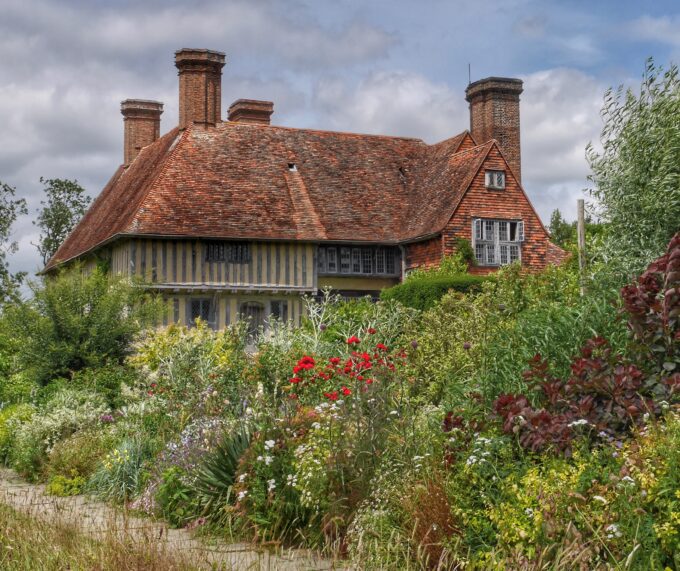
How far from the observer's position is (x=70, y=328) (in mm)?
16016

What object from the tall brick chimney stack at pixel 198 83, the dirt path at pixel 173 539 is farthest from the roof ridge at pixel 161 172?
the dirt path at pixel 173 539

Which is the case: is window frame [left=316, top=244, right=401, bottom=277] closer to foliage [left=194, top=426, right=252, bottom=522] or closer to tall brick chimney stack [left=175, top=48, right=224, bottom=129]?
tall brick chimney stack [left=175, top=48, right=224, bottom=129]

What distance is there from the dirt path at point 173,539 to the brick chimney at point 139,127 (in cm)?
2903

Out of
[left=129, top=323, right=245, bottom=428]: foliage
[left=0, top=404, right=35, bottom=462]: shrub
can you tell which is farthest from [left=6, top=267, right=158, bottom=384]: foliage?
[left=0, top=404, right=35, bottom=462]: shrub

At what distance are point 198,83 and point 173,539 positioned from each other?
1014 inches

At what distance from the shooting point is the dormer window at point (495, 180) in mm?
30172

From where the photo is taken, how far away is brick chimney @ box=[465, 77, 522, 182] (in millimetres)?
33469

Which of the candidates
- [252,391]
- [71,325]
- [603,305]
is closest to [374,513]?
[603,305]

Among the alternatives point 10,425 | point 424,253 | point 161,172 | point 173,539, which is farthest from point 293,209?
point 173,539

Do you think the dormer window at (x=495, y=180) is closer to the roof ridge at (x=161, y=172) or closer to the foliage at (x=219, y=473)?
the roof ridge at (x=161, y=172)

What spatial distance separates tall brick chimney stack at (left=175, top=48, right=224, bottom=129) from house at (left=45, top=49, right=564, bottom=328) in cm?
3

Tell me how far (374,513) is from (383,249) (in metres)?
25.0

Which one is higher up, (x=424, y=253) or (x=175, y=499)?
(x=424, y=253)

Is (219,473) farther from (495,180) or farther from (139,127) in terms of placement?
(139,127)
